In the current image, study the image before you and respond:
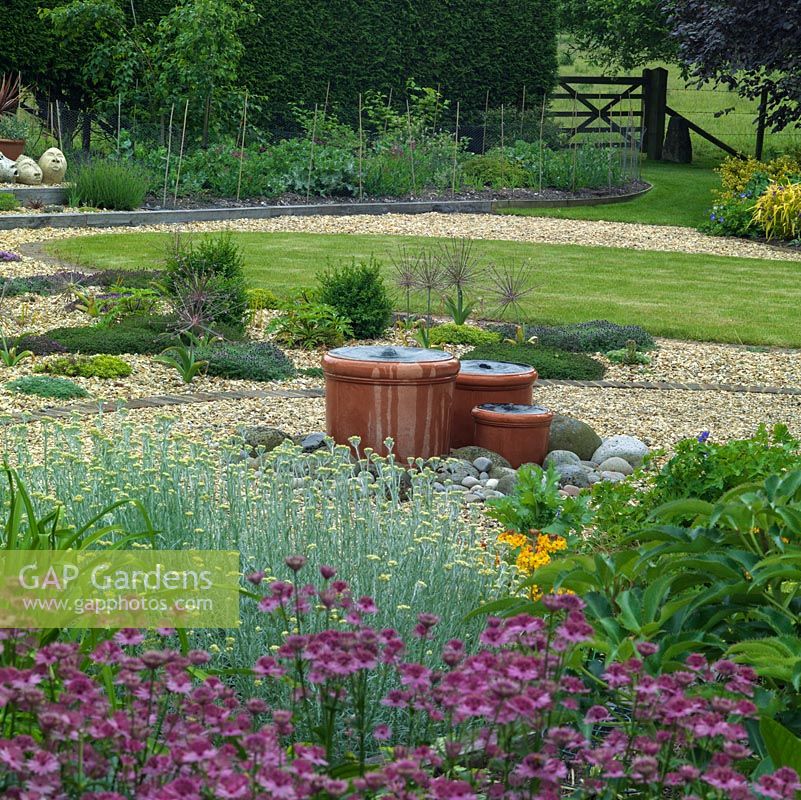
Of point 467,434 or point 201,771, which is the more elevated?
point 201,771

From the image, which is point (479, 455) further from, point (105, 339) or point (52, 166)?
point (52, 166)

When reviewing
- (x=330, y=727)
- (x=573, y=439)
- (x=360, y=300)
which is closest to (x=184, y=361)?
(x=360, y=300)

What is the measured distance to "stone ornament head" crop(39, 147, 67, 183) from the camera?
49.5 ft

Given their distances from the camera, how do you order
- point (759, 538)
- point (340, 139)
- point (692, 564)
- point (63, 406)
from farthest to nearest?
point (340, 139)
point (63, 406)
point (759, 538)
point (692, 564)

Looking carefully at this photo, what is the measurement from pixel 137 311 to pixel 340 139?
35.0 feet

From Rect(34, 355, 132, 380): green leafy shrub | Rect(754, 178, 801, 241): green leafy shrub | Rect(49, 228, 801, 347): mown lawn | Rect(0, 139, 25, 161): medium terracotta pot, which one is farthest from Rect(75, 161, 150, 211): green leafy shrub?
Rect(34, 355, 132, 380): green leafy shrub

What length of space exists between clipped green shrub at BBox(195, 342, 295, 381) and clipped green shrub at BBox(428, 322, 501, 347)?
1.28 metres

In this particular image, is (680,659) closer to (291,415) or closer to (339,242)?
(291,415)

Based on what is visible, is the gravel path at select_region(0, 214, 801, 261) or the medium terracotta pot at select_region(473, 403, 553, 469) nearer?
the medium terracotta pot at select_region(473, 403, 553, 469)

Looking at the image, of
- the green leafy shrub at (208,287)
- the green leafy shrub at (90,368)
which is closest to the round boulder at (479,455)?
the green leafy shrub at (90,368)

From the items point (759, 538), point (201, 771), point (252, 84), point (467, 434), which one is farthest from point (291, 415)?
point (252, 84)

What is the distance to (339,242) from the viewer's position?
12.9m

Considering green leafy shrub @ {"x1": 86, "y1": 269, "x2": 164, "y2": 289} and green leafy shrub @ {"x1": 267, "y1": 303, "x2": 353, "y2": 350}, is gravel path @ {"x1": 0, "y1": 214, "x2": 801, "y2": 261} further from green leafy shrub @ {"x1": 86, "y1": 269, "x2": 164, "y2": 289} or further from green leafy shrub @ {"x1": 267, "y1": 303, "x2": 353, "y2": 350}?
green leafy shrub @ {"x1": 267, "y1": 303, "x2": 353, "y2": 350}

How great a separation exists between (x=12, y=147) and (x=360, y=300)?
9.38 metres
